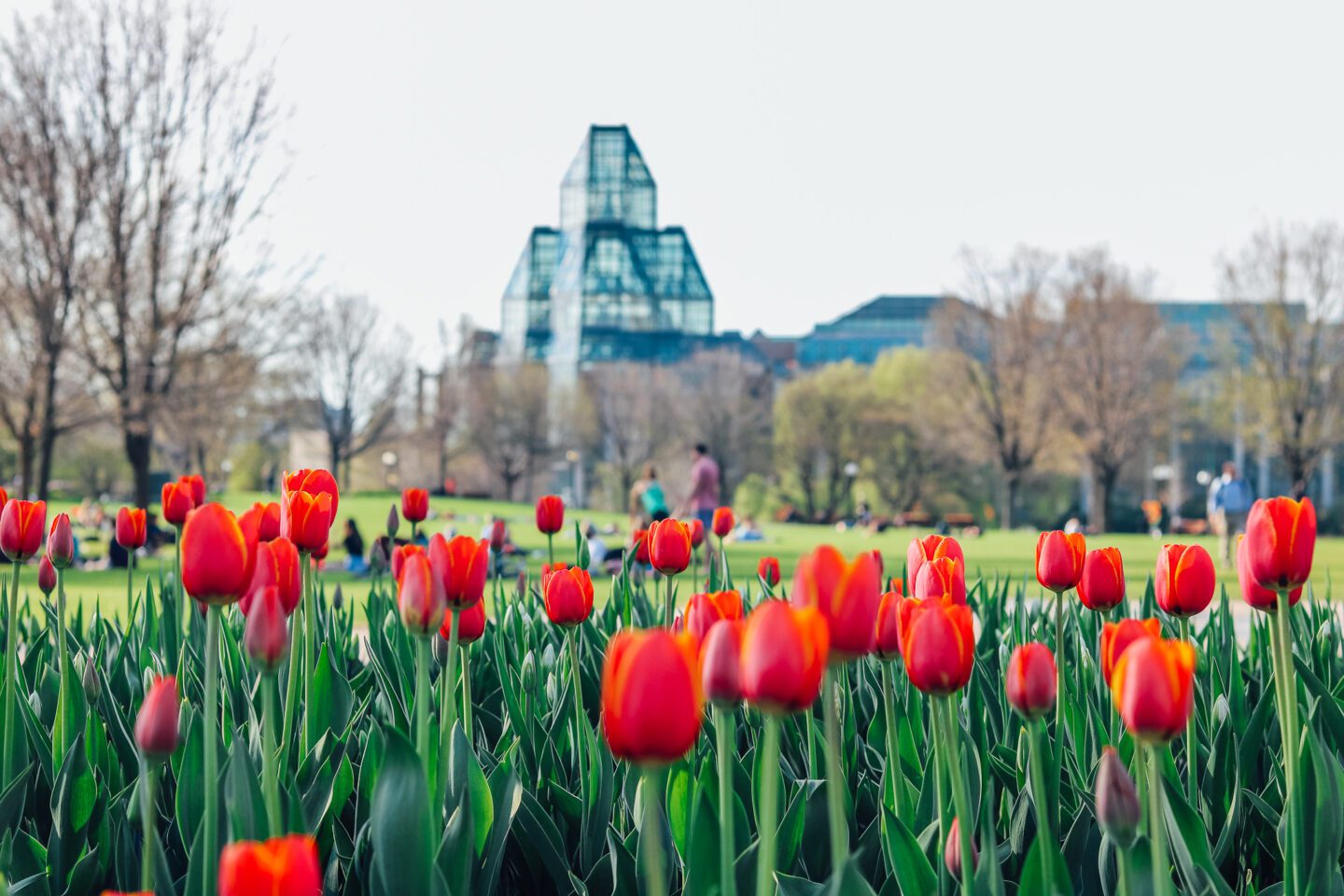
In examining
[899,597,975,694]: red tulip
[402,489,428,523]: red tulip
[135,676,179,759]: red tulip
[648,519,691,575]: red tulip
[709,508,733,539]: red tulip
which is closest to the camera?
[135,676,179,759]: red tulip

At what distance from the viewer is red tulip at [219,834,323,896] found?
766 mm

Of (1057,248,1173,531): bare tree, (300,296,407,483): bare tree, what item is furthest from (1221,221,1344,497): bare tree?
(300,296,407,483): bare tree

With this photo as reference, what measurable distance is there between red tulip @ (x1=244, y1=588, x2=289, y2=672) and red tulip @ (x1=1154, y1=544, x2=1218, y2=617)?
4.02 ft

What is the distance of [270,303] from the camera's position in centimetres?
1744

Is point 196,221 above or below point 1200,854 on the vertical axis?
above

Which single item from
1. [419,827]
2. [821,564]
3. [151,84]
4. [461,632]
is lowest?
[419,827]

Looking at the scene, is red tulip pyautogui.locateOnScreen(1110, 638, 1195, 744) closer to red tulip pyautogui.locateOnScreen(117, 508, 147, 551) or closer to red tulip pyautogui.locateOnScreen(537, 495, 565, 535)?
red tulip pyautogui.locateOnScreen(537, 495, 565, 535)

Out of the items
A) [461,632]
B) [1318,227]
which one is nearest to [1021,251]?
[1318,227]

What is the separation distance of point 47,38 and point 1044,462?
112ft

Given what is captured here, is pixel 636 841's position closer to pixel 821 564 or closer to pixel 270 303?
pixel 821 564

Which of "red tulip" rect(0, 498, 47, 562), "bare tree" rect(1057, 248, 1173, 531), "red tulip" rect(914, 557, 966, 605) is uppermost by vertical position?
"bare tree" rect(1057, 248, 1173, 531)

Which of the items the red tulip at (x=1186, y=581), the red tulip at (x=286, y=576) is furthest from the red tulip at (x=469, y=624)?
the red tulip at (x=1186, y=581)

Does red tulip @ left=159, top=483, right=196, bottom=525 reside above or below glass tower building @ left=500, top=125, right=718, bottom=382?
below

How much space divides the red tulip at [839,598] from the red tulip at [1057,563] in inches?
36.1
